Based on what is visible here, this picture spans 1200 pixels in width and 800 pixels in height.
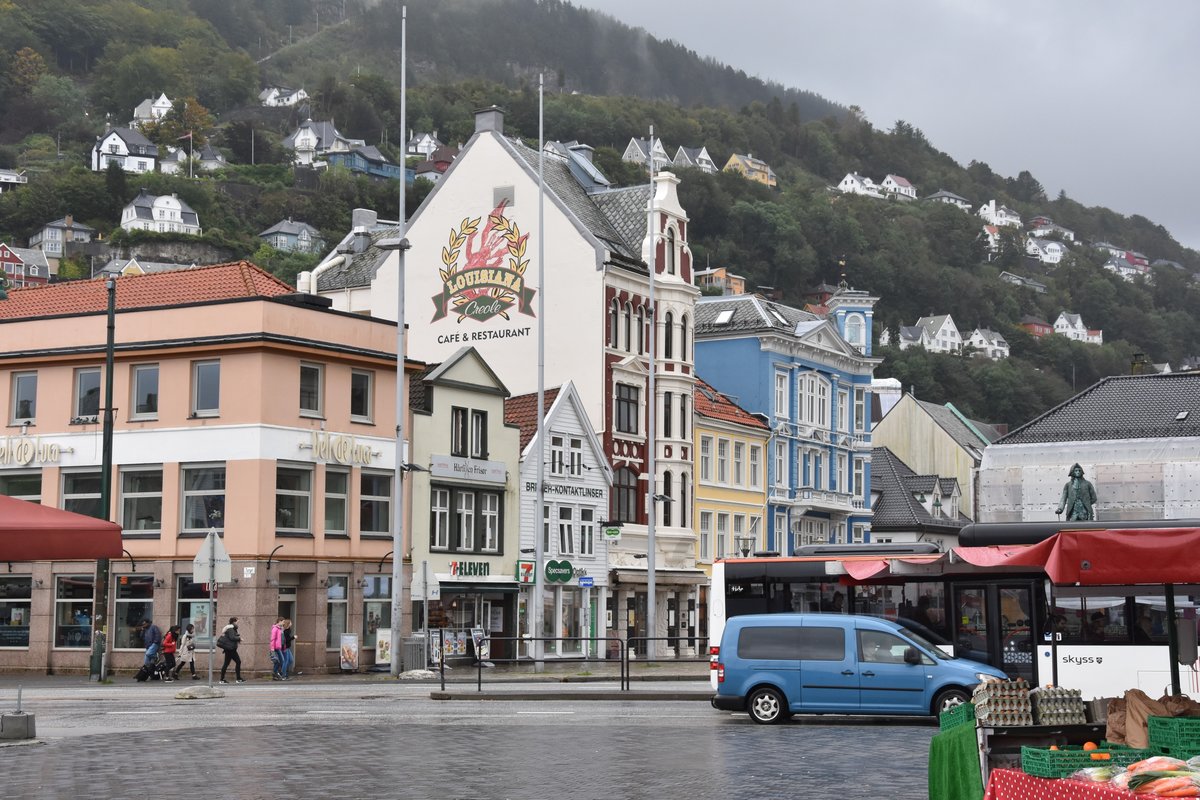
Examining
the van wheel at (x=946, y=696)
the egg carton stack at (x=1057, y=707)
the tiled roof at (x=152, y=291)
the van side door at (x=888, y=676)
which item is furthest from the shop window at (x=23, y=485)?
the egg carton stack at (x=1057, y=707)

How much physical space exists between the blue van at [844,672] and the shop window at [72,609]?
1025 inches

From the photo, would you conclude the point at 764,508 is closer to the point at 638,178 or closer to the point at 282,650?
the point at 282,650

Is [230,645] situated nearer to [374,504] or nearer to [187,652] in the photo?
[187,652]

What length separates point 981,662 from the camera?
31141mm

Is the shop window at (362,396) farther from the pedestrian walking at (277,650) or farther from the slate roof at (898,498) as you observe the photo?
the slate roof at (898,498)

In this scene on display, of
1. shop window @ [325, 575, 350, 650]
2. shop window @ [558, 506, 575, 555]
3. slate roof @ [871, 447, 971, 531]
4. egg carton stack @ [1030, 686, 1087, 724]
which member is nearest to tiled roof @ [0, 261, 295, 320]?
shop window @ [325, 575, 350, 650]

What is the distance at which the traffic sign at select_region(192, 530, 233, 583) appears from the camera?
1350 inches

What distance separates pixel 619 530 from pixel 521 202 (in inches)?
532

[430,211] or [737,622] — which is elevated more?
[430,211]

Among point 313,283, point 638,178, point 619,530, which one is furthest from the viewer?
point 638,178

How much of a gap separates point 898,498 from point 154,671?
5756cm

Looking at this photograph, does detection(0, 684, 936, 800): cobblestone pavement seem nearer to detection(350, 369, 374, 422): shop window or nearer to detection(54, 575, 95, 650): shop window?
detection(54, 575, 95, 650): shop window

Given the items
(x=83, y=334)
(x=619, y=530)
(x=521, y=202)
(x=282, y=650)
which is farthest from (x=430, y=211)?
(x=282, y=650)

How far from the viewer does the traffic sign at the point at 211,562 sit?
112 ft
